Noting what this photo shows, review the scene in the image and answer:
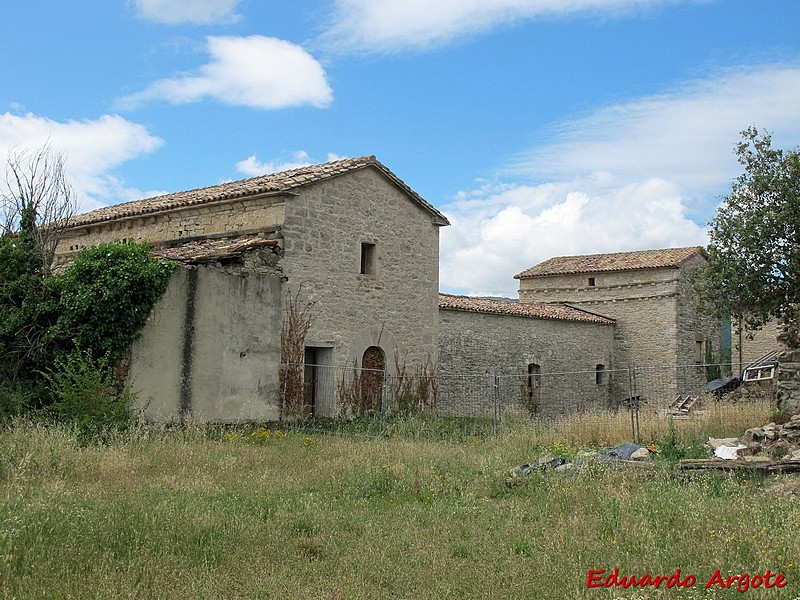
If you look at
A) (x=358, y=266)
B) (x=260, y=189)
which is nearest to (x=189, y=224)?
(x=260, y=189)

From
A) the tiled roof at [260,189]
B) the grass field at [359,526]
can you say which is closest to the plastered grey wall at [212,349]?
the tiled roof at [260,189]

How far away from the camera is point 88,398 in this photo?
12.3 m

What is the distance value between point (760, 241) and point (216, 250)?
1265cm

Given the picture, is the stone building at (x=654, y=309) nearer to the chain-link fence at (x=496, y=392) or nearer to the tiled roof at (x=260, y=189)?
the chain-link fence at (x=496, y=392)

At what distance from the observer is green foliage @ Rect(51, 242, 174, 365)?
13203 millimetres

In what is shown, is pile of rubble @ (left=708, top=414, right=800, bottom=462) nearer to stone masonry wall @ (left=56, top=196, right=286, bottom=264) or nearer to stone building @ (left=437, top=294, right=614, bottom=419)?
stone building @ (left=437, top=294, right=614, bottom=419)

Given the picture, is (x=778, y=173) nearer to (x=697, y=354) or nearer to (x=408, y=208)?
(x=408, y=208)

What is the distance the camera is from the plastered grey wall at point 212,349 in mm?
13750

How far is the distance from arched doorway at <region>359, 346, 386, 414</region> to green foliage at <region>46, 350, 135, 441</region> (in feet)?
18.9

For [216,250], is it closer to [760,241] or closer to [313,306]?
[313,306]

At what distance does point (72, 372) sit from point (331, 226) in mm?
6615

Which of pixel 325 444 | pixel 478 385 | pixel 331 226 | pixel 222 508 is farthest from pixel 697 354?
pixel 222 508

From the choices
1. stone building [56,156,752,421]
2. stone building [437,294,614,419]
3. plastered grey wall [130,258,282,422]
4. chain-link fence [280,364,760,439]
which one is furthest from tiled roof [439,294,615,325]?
plastered grey wall [130,258,282,422]

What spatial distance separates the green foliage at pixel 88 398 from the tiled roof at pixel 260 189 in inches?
203
